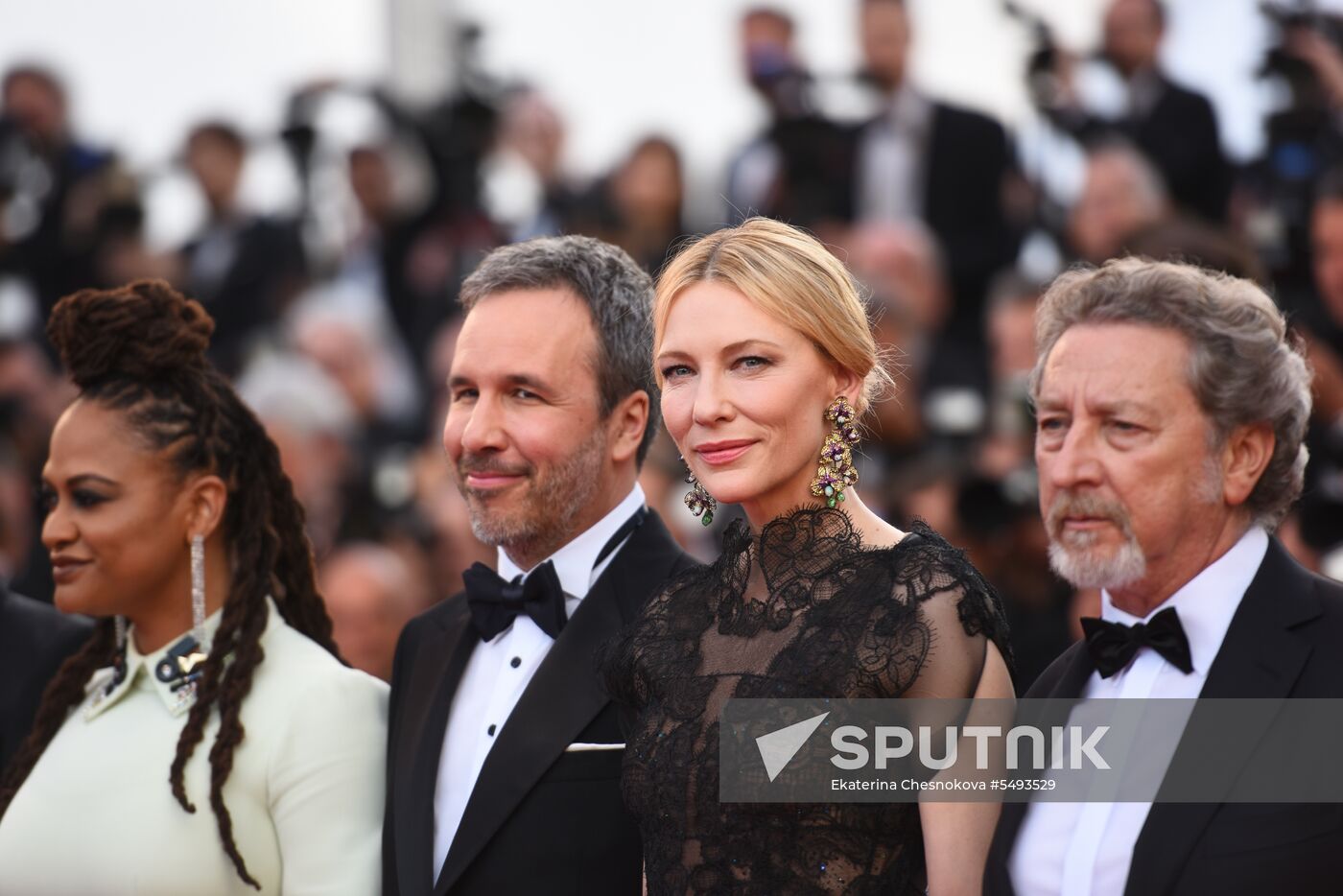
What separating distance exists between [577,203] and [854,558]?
18.7 feet

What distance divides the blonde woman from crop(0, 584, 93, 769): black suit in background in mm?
1484

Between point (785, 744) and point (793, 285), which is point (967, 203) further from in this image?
point (785, 744)

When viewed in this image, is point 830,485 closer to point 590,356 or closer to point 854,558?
point 854,558

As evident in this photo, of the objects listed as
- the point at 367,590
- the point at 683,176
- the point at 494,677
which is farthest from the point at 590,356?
the point at 683,176

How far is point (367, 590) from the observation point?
5.91 m

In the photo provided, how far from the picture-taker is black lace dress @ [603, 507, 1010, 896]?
2857 mm

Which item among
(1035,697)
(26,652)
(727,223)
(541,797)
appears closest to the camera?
(1035,697)

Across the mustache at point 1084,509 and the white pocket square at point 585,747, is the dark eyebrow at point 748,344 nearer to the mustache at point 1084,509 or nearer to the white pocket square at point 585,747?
the mustache at point 1084,509

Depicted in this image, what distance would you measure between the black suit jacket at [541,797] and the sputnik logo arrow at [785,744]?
0.48 meters

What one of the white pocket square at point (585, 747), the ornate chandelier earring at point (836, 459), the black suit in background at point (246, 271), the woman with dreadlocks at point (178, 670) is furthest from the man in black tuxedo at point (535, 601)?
the black suit in background at point (246, 271)

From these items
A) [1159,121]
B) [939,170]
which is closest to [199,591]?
[939,170]

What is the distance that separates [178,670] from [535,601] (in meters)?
0.74

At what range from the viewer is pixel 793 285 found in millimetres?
3064

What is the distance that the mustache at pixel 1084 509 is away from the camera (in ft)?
9.60
